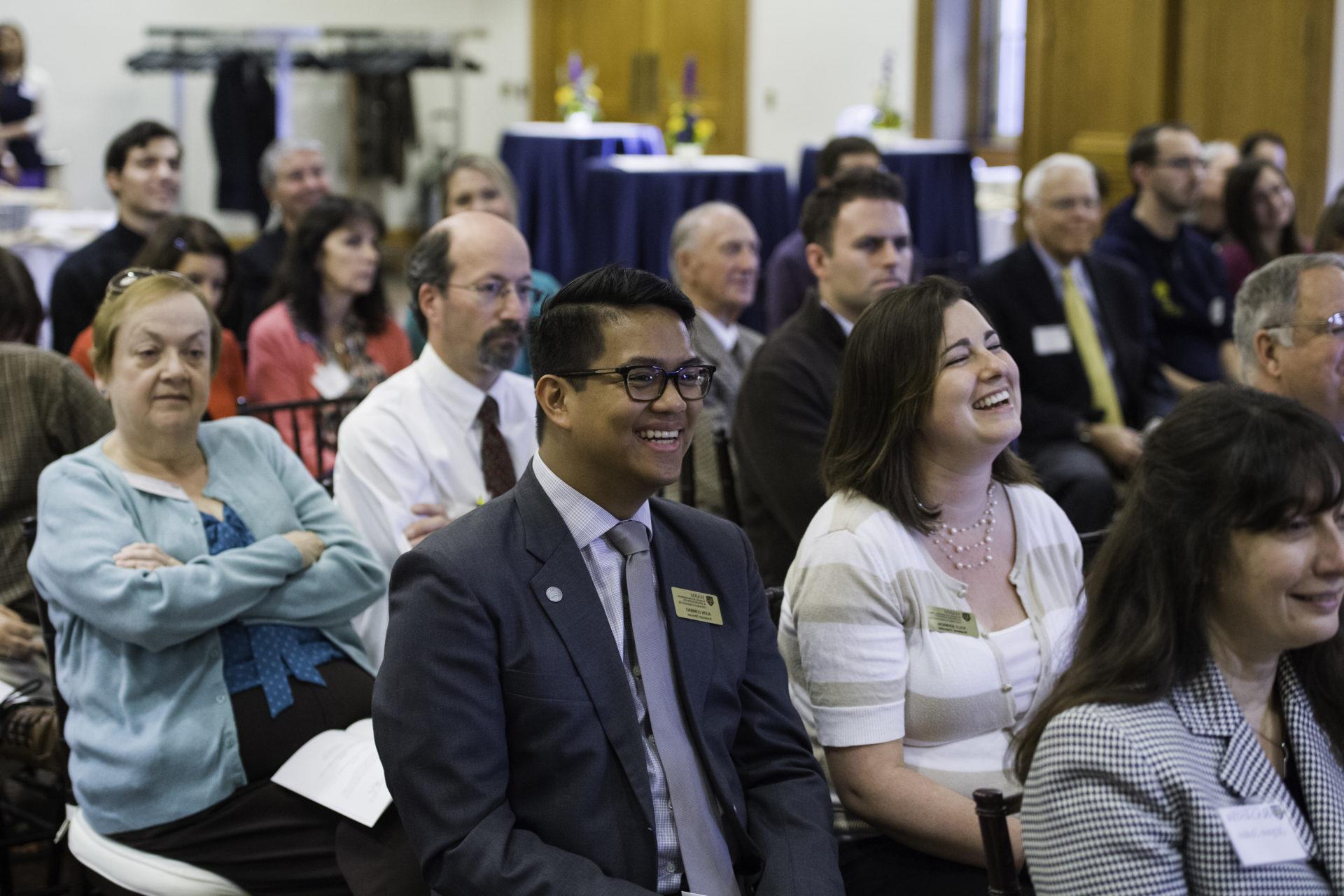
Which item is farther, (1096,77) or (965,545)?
(1096,77)

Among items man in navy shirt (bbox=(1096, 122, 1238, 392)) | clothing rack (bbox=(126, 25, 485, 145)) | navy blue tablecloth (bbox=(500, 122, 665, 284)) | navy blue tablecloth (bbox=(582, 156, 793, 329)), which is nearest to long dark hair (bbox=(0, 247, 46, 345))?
man in navy shirt (bbox=(1096, 122, 1238, 392))

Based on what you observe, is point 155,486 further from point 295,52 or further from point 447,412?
point 295,52

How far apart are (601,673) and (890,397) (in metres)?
0.66

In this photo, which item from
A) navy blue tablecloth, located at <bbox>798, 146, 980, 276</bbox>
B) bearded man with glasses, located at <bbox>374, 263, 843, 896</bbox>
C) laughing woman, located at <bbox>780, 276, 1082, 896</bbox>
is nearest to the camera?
bearded man with glasses, located at <bbox>374, 263, 843, 896</bbox>

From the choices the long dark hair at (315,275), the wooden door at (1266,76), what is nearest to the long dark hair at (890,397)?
the long dark hair at (315,275)

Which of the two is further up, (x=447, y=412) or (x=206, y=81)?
(x=206, y=81)

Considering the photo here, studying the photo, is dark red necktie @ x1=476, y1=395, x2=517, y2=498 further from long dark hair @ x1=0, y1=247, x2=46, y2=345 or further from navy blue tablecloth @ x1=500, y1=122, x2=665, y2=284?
navy blue tablecloth @ x1=500, y1=122, x2=665, y2=284

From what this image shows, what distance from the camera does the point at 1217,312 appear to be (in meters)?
5.00

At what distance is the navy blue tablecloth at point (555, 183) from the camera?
8.17 meters

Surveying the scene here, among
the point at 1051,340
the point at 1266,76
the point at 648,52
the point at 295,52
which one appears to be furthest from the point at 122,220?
the point at 295,52

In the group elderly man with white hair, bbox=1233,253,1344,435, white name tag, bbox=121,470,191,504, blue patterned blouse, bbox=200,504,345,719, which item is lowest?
blue patterned blouse, bbox=200,504,345,719

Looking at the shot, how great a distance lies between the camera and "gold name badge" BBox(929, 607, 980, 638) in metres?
1.98

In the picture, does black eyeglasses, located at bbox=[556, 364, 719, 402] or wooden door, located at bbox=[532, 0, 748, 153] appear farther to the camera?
wooden door, located at bbox=[532, 0, 748, 153]

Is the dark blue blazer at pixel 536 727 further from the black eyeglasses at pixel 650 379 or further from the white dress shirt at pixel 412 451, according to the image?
the white dress shirt at pixel 412 451
